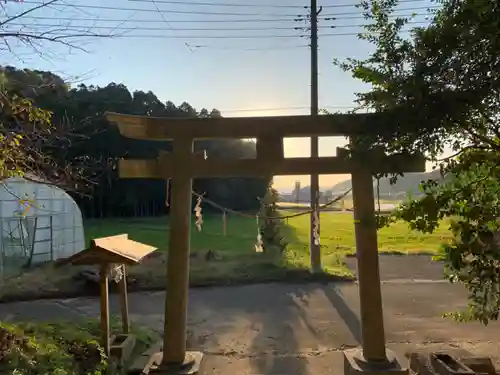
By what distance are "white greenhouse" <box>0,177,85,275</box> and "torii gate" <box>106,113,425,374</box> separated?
6.73 meters

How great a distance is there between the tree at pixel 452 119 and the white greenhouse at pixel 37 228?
858 centimetres

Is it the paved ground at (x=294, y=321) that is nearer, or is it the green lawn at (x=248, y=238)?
the paved ground at (x=294, y=321)

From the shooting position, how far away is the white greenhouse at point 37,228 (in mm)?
10336

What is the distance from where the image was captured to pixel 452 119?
93.7 inches

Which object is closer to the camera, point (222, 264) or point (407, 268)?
point (222, 264)

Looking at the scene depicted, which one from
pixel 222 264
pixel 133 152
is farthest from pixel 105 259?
pixel 133 152

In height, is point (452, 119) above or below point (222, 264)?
above

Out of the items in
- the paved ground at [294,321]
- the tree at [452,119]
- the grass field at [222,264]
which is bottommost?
the paved ground at [294,321]

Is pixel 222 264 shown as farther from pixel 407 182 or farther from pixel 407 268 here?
pixel 407 182

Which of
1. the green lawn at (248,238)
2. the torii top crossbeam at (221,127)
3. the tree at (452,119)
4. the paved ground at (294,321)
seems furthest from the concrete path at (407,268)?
the tree at (452,119)

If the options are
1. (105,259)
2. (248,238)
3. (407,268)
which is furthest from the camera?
(248,238)

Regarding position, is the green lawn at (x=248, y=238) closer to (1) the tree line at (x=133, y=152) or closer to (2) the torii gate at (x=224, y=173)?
(1) the tree line at (x=133, y=152)

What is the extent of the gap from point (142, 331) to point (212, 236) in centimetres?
1198

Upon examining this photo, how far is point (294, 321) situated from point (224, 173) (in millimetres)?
4015
